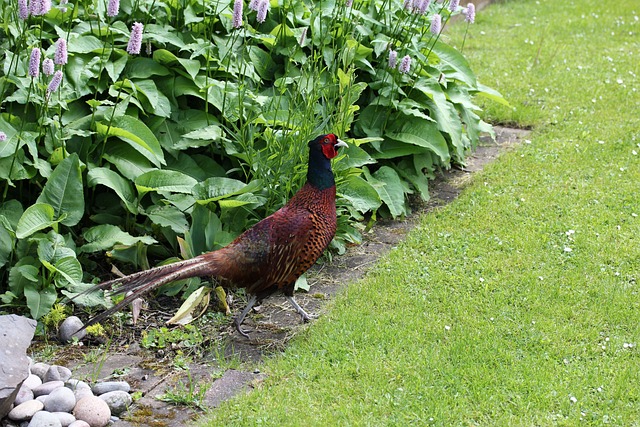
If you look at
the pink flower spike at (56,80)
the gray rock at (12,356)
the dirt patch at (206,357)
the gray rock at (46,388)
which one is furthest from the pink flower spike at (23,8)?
the gray rock at (46,388)

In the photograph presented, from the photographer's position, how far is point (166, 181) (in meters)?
4.97

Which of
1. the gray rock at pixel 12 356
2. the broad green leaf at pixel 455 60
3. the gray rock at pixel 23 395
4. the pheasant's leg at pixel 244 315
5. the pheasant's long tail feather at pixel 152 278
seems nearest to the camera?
the gray rock at pixel 12 356

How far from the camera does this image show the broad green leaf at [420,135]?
617 centimetres

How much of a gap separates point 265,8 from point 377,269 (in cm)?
167

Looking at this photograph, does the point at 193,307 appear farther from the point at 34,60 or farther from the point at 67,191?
the point at 34,60

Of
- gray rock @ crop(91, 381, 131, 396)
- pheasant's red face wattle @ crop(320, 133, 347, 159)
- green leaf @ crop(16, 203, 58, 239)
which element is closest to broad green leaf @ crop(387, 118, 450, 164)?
pheasant's red face wattle @ crop(320, 133, 347, 159)

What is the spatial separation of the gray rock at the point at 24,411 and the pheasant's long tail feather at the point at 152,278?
1.52 feet

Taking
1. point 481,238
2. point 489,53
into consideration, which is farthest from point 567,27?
point 481,238

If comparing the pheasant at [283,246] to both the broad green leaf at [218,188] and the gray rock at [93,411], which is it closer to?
the broad green leaf at [218,188]

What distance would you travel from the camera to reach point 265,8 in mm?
4793

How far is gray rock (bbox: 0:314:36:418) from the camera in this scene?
3.53 meters

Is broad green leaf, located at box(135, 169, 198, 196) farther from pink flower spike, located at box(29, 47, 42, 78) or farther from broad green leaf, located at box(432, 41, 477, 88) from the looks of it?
broad green leaf, located at box(432, 41, 477, 88)

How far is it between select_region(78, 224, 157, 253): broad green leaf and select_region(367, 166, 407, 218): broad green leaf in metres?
1.73

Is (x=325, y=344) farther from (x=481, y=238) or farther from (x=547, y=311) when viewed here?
(x=481, y=238)
